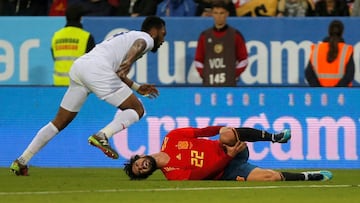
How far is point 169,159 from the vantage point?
14578 mm

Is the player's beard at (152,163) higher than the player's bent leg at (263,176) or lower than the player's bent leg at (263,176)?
higher

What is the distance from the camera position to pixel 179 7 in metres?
21.7

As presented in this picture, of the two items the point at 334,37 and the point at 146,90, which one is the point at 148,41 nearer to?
the point at 146,90

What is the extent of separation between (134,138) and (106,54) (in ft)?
9.69

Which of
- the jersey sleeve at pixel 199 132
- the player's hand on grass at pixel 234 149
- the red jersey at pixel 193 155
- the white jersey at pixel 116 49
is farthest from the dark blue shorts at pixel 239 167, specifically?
the white jersey at pixel 116 49

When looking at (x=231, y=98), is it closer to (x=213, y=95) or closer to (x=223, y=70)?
(x=213, y=95)

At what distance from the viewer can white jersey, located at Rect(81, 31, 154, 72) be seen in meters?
15.5

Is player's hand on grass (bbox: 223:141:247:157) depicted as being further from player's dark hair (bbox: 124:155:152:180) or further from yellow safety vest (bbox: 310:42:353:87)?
yellow safety vest (bbox: 310:42:353:87)

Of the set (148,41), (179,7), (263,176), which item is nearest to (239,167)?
(263,176)

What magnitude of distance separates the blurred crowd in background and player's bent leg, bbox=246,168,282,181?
22.8 ft

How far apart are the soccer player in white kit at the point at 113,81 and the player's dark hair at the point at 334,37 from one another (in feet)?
15.0

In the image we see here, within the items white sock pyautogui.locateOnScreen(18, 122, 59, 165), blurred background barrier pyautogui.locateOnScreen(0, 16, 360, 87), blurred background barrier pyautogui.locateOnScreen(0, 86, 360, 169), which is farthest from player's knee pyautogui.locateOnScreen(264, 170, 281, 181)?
blurred background barrier pyautogui.locateOnScreen(0, 16, 360, 87)

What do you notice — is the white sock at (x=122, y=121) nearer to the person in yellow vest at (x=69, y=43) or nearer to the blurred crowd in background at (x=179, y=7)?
the person in yellow vest at (x=69, y=43)

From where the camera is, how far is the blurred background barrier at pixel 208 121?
59.3ft
